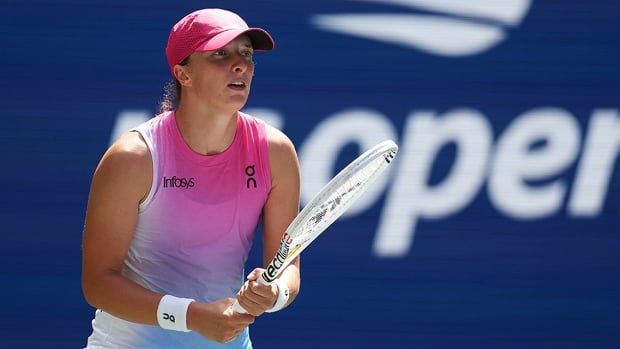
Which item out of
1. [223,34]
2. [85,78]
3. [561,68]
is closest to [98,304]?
[223,34]

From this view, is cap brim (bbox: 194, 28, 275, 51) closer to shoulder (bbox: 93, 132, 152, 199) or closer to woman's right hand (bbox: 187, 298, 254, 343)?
shoulder (bbox: 93, 132, 152, 199)

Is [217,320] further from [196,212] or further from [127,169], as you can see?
[127,169]

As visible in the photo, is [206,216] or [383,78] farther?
[383,78]

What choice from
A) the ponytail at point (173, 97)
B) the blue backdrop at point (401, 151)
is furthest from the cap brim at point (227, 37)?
the blue backdrop at point (401, 151)

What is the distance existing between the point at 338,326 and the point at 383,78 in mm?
1041

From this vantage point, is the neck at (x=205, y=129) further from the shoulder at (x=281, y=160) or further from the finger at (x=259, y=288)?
the finger at (x=259, y=288)

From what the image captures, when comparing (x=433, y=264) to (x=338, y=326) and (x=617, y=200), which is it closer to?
(x=338, y=326)

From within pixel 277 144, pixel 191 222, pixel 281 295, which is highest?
pixel 277 144

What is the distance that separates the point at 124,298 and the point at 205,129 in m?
0.50

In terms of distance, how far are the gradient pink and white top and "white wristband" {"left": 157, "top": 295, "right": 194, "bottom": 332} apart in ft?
0.61

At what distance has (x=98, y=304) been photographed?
302cm

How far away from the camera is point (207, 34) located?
118 inches

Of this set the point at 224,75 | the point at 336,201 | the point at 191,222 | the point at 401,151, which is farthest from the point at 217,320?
the point at 401,151

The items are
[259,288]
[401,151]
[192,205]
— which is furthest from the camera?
[401,151]
